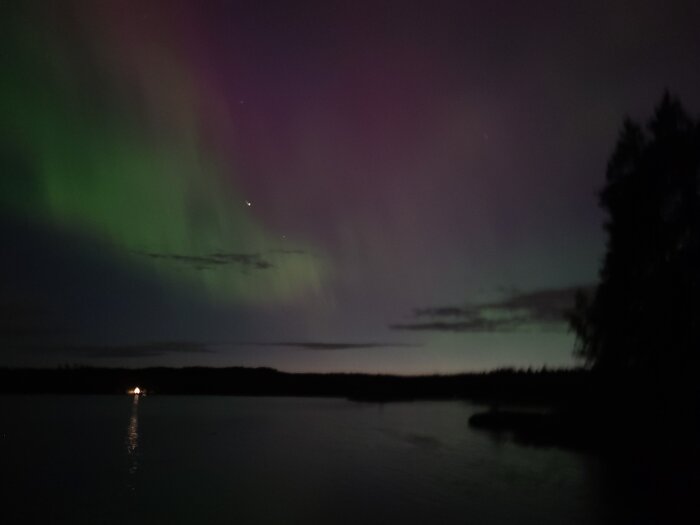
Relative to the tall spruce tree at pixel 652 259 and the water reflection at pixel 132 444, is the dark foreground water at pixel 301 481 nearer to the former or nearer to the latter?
the water reflection at pixel 132 444

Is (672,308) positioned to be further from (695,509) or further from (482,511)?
(482,511)

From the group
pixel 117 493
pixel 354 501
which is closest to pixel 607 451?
pixel 354 501

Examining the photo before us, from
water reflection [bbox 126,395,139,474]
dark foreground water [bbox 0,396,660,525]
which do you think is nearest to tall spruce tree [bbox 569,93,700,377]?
dark foreground water [bbox 0,396,660,525]

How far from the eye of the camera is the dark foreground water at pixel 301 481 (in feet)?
86.7

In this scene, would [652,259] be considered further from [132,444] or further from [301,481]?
[132,444]

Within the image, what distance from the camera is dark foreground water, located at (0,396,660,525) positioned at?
26.4 metres

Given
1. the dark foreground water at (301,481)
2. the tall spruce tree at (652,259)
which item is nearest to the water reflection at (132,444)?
the dark foreground water at (301,481)

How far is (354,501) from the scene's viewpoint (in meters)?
28.7

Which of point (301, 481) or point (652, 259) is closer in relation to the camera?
point (301, 481)

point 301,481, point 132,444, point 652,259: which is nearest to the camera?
point 301,481

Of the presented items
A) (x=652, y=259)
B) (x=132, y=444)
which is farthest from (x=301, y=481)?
(x=132, y=444)

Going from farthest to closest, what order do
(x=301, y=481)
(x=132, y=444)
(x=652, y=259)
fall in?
(x=132, y=444)
(x=652, y=259)
(x=301, y=481)

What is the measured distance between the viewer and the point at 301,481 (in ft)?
115

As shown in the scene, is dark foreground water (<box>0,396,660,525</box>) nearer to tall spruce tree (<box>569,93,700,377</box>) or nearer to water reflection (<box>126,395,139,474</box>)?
water reflection (<box>126,395,139,474</box>)
